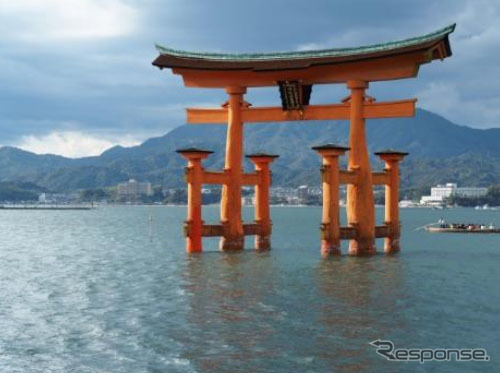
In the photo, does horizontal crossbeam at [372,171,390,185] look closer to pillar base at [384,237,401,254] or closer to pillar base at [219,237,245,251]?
pillar base at [384,237,401,254]

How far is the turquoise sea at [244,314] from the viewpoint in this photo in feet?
66.9

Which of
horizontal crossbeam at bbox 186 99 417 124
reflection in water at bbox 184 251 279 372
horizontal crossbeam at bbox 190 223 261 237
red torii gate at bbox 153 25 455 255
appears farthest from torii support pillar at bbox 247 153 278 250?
reflection in water at bbox 184 251 279 372

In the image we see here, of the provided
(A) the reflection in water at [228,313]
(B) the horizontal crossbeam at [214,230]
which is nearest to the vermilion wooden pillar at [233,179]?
(B) the horizontal crossbeam at [214,230]

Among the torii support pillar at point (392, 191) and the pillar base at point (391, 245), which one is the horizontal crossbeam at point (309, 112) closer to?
the torii support pillar at point (392, 191)

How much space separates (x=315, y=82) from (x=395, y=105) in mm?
6066

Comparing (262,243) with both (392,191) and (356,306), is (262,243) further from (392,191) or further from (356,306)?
(356,306)

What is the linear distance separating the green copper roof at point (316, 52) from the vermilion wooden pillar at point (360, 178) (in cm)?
215

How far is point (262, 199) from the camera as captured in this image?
53.1 meters

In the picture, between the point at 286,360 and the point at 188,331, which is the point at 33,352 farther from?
the point at 286,360

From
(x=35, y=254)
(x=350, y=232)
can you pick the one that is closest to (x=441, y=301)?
(x=350, y=232)

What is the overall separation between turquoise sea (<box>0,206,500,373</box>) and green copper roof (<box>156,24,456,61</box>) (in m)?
13.4

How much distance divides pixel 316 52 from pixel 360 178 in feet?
29.2

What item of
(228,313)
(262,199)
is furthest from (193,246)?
(228,313)

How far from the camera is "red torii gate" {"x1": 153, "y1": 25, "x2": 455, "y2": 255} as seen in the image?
44.5 meters
